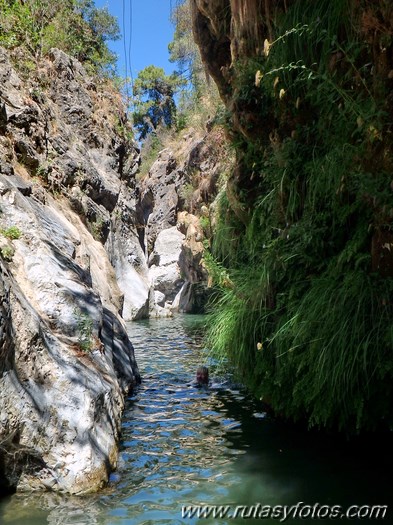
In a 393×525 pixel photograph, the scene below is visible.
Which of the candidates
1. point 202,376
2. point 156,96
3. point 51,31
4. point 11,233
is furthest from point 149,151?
point 11,233

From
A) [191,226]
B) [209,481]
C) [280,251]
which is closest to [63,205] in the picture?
[280,251]

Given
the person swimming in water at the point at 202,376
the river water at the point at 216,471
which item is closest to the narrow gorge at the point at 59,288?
the river water at the point at 216,471

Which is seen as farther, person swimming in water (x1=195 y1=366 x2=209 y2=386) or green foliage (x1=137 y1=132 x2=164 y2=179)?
green foliage (x1=137 y1=132 x2=164 y2=179)

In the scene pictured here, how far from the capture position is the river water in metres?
→ 3.76

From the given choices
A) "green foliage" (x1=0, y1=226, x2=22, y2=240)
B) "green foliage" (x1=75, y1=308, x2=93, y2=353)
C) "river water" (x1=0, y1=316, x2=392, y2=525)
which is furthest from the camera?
"green foliage" (x1=0, y1=226, x2=22, y2=240)

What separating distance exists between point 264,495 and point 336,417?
1124mm

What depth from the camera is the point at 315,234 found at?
500 centimetres

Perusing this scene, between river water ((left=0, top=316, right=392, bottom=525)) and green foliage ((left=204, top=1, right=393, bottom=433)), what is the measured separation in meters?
0.34

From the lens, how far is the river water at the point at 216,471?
3.76 metres

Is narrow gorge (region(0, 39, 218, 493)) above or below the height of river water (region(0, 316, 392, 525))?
above

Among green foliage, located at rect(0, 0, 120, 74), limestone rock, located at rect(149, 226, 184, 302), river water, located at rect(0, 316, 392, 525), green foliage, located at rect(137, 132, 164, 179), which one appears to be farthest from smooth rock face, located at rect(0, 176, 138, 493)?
green foliage, located at rect(137, 132, 164, 179)

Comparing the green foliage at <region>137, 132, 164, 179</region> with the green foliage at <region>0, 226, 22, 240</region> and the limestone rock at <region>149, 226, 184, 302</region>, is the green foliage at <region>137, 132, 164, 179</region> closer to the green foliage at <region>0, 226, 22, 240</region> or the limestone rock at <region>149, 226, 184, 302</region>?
the limestone rock at <region>149, 226, 184, 302</region>

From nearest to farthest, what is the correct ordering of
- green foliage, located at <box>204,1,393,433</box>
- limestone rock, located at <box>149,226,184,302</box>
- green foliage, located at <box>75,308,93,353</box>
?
green foliage, located at <box>204,1,393,433</box> < green foliage, located at <box>75,308,93,353</box> < limestone rock, located at <box>149,226,184,302</box>

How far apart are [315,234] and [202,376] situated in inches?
154
